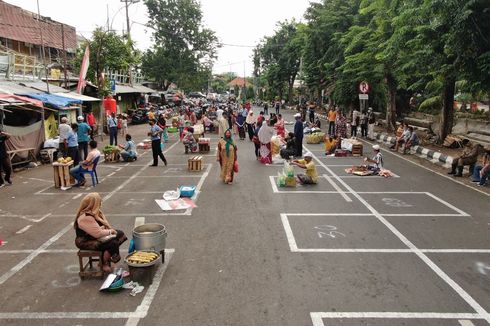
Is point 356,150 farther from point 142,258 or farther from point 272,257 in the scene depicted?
point 142,258

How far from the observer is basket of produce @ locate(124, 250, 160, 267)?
616 cm

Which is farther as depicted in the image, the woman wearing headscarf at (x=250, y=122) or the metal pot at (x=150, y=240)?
the woman wearing headscarf at (x=250, y=122)

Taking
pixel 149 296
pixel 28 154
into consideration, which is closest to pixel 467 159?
pixel 149 296

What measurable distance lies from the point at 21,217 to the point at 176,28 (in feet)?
165

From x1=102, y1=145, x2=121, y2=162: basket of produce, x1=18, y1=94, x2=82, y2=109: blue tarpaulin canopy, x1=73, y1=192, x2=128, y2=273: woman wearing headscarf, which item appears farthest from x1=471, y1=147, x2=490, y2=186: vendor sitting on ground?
x1=18, y1=94, x2=82, y2=109: blue tarpaulin canopy

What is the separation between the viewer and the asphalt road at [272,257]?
17.9 feet

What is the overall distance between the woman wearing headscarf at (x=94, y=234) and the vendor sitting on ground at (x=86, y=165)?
6.02 meters

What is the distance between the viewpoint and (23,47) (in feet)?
106

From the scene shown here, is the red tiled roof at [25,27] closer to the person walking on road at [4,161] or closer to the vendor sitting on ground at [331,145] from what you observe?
the person walking on road at [4,161]

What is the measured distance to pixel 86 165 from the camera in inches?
486

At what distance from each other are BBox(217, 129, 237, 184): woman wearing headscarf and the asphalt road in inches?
12.4

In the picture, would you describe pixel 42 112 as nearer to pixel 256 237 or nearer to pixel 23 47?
pixel 256 237

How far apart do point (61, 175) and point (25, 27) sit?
24.7 m

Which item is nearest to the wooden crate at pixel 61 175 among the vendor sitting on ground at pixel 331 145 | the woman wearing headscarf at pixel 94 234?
the woman wearing headscarf at pixel 94 234
